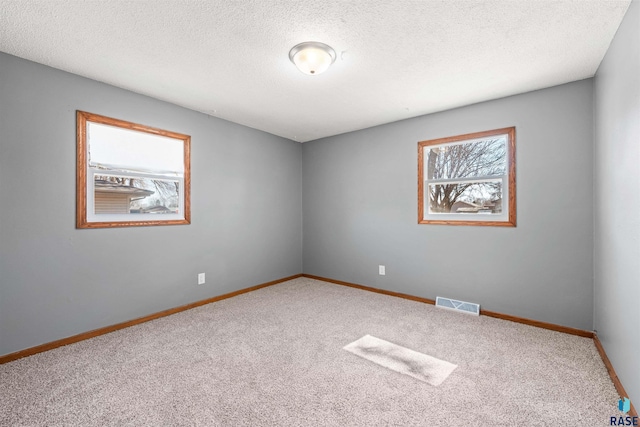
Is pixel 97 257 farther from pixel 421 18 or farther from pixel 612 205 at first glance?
pixel 612 205

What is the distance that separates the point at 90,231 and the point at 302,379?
7.56ft

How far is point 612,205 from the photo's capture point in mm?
2020

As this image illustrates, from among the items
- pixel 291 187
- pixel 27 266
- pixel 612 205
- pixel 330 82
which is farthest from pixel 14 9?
pixel 612 205

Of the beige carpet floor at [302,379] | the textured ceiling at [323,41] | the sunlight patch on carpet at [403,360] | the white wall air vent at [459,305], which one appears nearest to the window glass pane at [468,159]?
the textured ceiling at [323,41]

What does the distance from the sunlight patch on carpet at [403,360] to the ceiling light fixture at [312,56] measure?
2252 millimetres

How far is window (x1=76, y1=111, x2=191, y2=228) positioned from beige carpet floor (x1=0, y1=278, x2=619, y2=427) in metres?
1.13

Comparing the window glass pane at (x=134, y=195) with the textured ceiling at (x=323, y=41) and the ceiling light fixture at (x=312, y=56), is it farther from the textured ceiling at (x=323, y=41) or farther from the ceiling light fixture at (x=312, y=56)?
the ceiling light fixture at (x=312, y=56)

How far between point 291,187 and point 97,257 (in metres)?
2.78

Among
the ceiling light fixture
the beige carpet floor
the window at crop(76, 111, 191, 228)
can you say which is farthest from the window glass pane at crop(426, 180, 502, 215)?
the window at crop(76, 111, 191, 228)

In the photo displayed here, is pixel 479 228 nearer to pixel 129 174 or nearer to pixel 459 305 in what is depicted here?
pixel 459 305

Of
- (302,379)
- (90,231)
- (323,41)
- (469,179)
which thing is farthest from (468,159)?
(90,231)

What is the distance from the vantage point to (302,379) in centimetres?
195

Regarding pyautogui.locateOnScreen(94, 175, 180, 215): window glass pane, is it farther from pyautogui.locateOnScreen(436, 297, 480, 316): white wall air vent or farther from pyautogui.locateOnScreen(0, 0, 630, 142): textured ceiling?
pyautogui.locateOnScreen(436, 297, 480, 316): white wall air vent

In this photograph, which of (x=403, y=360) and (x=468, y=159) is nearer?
(x=403, y=360)
